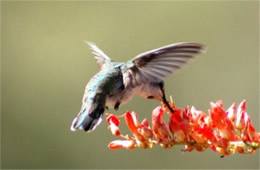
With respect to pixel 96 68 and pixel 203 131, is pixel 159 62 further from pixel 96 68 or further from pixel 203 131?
pixel 96 68

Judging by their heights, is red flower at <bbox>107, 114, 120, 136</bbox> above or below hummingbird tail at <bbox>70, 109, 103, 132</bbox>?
below

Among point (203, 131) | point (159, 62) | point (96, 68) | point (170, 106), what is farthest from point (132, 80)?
point (96, 68)

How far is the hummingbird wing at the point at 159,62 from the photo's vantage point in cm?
395

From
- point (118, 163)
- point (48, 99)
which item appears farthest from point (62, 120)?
point (118, 163)

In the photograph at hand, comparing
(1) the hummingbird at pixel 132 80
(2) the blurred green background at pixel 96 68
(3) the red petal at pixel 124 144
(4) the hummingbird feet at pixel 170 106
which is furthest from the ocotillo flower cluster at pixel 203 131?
(2) the blurred green background at pixel 96 68

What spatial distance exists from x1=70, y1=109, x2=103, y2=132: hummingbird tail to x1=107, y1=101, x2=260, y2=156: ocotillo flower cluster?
1.19 feet

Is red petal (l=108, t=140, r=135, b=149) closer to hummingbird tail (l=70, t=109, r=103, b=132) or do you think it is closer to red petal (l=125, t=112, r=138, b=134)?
red petal (l=125, t=112, r=138, b=134)

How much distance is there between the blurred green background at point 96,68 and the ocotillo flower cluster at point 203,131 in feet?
13.4

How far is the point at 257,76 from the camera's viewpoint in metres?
8.55

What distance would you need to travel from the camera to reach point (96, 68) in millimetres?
9844

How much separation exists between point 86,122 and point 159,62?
68cm

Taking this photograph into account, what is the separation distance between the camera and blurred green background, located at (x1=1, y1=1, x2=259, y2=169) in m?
8.83

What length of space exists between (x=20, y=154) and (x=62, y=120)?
854mm

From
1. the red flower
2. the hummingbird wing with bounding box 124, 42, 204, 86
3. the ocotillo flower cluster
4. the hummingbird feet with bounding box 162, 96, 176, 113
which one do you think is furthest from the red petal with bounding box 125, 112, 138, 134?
the hummingbird wing with bounding box 124, 42, 204, 86
